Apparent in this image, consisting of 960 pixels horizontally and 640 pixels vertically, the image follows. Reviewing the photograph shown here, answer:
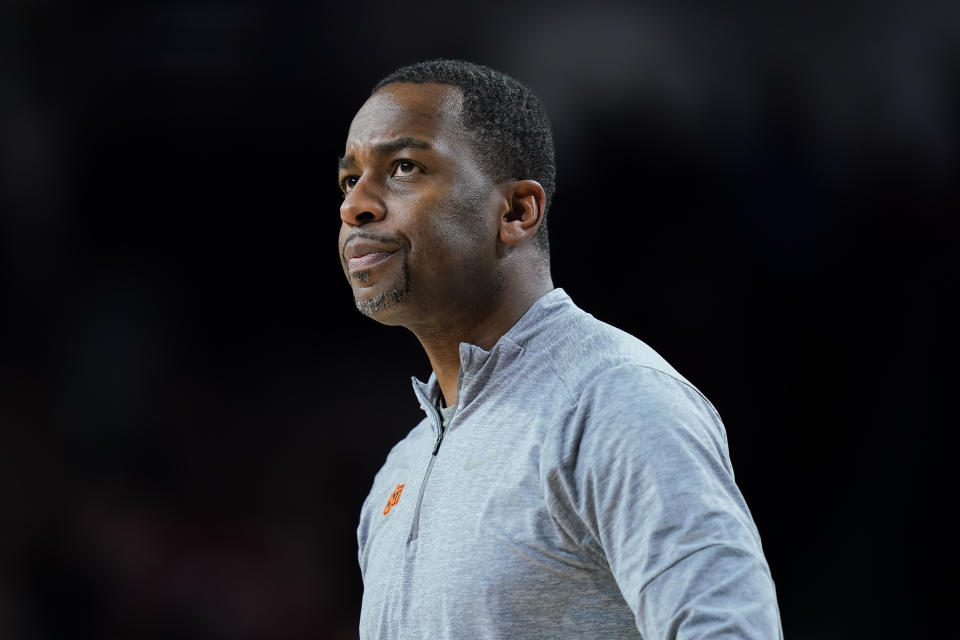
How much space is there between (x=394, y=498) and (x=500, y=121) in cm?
39

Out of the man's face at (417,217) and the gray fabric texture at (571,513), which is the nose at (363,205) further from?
the gray fabric texture at (571,513)

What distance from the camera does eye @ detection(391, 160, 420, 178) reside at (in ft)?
3.24

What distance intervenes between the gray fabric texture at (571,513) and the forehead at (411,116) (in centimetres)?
20

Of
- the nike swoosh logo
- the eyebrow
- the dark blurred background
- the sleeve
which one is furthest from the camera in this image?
the dark blurred background

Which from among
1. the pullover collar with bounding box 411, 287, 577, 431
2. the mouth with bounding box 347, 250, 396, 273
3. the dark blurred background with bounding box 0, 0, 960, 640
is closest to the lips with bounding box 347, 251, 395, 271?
the mouth with bounding box 347, 250, 396, 273

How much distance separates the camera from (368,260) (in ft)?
3.22

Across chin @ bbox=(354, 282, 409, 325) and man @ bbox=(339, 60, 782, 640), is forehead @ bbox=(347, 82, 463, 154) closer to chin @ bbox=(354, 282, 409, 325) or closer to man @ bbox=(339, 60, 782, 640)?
man @ bbox=(339, 60, 782, 640)

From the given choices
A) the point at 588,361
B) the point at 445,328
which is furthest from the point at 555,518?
the point at 445,328

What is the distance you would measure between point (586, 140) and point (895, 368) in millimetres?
752

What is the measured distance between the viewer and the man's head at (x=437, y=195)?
0.97m

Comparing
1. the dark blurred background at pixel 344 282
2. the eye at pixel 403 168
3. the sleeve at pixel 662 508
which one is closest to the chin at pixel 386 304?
the eye at pixel 403 168

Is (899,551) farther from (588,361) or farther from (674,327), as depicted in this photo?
(588,361)

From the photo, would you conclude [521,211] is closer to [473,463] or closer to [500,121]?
[500,121]

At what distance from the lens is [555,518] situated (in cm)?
80
